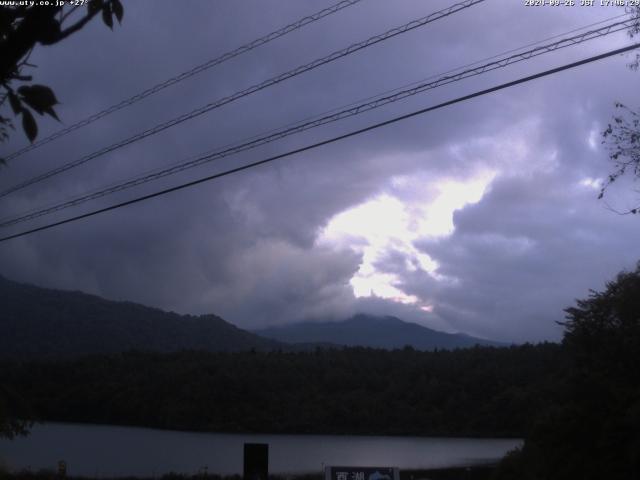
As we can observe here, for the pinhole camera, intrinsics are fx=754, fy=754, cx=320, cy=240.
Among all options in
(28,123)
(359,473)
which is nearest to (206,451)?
(359,473)

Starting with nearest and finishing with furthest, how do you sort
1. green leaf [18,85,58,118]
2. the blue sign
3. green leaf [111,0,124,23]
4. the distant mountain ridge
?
1. green leaf [18,85,58,118]
2. green leaf [111,0,124,23]
3. the blue sign
4. the distant mountain ridge

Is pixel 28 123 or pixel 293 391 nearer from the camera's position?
pixel 28 123

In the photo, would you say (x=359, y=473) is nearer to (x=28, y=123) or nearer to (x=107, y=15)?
(x=107, y=15)

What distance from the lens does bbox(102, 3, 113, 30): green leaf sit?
165 inches

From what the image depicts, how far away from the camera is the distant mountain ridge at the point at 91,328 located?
126438 mm

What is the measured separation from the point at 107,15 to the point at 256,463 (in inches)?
402

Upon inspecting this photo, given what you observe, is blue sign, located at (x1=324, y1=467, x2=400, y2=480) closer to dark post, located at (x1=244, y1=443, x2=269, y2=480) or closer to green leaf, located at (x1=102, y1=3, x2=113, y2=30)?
dark post, located at (x1=244, y1=443, x2=269, y2=480)

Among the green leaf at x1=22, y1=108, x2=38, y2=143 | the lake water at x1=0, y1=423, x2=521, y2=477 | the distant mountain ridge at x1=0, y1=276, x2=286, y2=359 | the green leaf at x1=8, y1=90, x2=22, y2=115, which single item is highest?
the distant mountain ridge at x1=0, y1=276, x2=286, y2=359

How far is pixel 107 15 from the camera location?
14.0 ft

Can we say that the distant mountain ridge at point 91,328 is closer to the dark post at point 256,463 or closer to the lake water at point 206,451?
the lake water at point 206,451

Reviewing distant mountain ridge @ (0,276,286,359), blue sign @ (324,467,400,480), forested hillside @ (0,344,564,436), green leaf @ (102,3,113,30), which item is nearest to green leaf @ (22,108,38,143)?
green leaf @ (102,3,113,30)

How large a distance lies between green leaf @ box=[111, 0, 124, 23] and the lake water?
3856cm

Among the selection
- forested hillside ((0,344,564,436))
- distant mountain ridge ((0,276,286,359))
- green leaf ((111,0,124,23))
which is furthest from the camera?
distant mountain ridge ((0,276,286,359))

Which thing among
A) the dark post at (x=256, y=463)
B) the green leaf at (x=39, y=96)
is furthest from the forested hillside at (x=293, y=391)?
the green leaf at (x=39, y=96)
